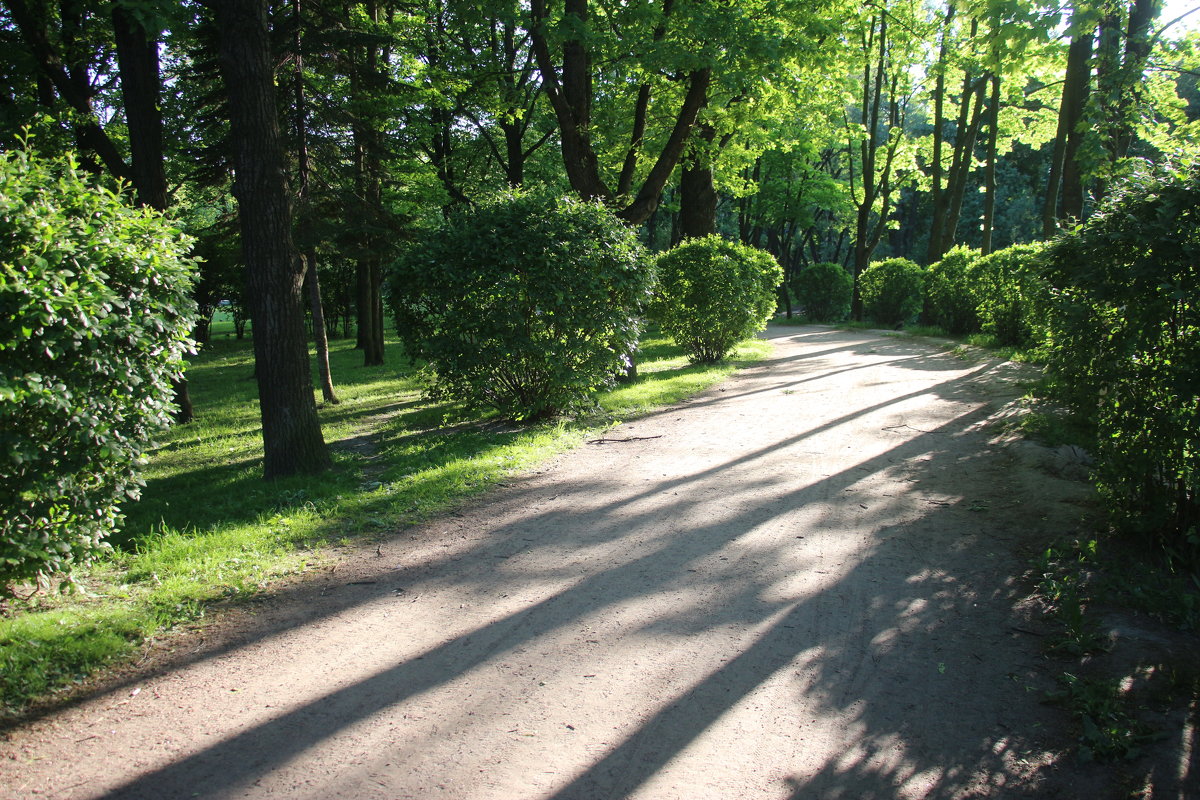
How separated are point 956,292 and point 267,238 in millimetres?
17172

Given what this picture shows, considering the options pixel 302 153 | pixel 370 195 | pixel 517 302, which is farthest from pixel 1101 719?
pixel 370 195

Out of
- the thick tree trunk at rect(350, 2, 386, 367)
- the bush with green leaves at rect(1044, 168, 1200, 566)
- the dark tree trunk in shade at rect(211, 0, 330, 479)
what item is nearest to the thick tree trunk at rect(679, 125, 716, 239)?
the thick tree trunk at rect(350, 2, 386, 367)

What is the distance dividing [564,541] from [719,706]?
85.9 inches

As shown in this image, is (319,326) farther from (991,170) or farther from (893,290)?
(893,290)

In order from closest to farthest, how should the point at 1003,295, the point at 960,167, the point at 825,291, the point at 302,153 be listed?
the point at 302,153 < the point at 1003,295 < the point at 960,167 < the point at 825,291

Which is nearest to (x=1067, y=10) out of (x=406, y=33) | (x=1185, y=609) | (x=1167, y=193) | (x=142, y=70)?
(x=1167, y=193)

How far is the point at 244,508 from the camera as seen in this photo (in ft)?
19.4

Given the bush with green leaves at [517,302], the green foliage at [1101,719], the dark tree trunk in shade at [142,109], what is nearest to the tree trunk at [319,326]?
the dark tree trunk in shade at [142,109]

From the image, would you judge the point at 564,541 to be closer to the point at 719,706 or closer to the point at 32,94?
the point at 719,706

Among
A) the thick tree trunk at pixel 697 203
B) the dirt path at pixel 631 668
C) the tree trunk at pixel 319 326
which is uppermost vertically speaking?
the thick tree trunk at pixel 697 203

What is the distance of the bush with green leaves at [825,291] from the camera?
30.4 meters

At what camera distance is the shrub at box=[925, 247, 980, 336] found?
57.8ft

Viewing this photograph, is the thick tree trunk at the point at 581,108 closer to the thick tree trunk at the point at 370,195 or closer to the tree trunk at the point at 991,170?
the thick tree trunk at the point at 370,195

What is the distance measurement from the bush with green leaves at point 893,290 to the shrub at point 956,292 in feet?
12.2
